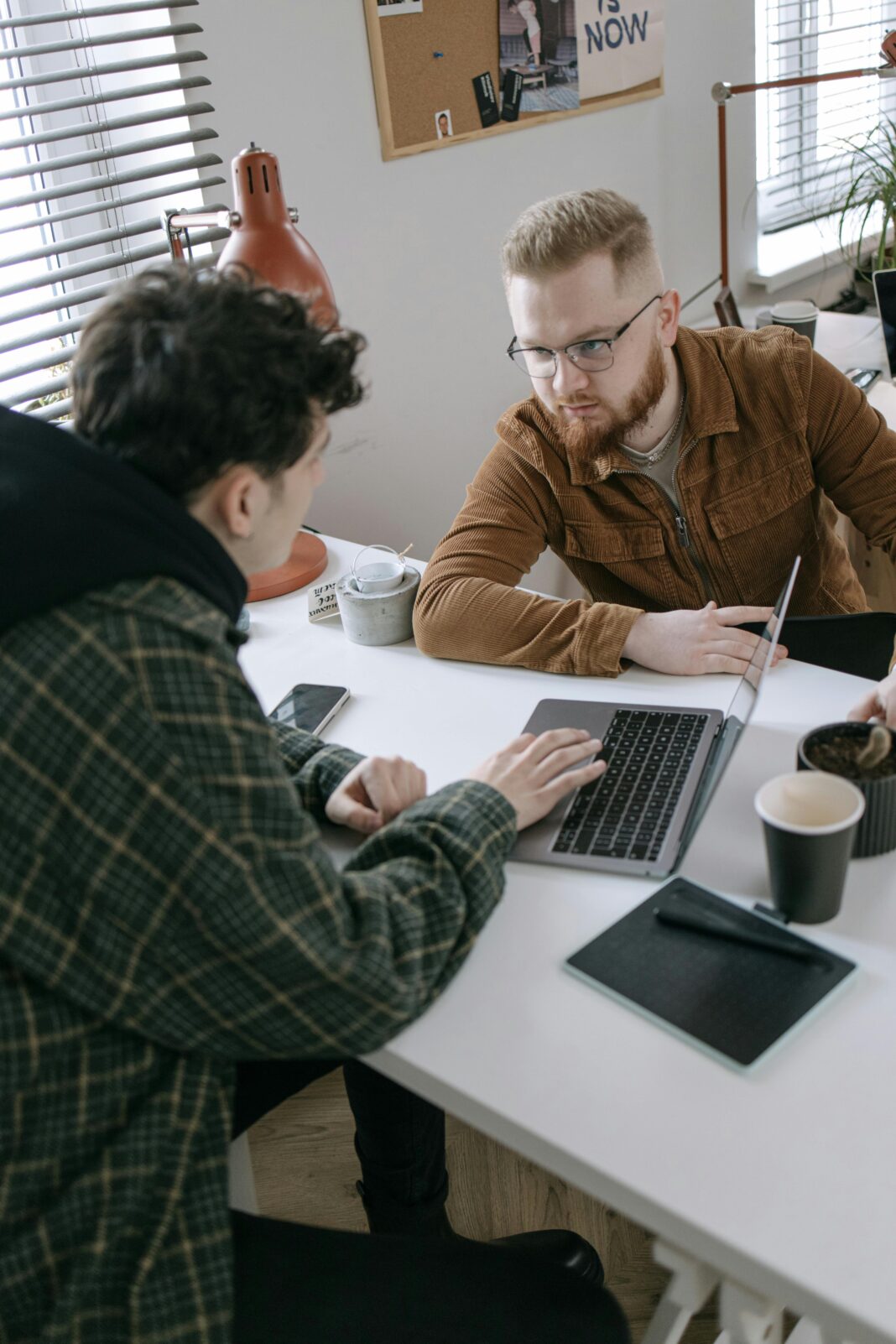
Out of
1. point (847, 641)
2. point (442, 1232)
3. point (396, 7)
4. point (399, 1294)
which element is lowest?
point (442, 1232)

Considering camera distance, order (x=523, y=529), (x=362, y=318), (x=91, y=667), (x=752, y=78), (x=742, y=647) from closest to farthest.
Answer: (x=91, y=667)
(x=742, y=647)
(x=523, y=529)
(x=362, y=318)
(x=752, y=78)

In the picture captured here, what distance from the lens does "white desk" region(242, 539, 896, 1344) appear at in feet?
2.40

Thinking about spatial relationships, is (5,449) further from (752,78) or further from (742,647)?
(752,78)

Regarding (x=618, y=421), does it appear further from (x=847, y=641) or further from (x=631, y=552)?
(x=847, y=641)

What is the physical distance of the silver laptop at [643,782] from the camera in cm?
109

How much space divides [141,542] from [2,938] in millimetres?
285

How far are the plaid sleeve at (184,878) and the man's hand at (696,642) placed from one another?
63 centimetres

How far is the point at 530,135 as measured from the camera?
2439 mm

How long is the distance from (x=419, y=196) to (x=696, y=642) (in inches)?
50.9

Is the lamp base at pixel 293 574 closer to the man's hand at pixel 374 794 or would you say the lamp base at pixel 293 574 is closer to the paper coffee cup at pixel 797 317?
the man's hand at pixel 374 794

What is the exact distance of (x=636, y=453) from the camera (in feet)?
5.39

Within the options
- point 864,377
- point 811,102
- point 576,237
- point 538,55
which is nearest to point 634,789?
point 576,237

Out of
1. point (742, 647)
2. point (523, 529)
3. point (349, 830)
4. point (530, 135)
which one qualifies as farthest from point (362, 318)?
point (349, 830)

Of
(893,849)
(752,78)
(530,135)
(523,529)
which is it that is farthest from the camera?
(752,78)
